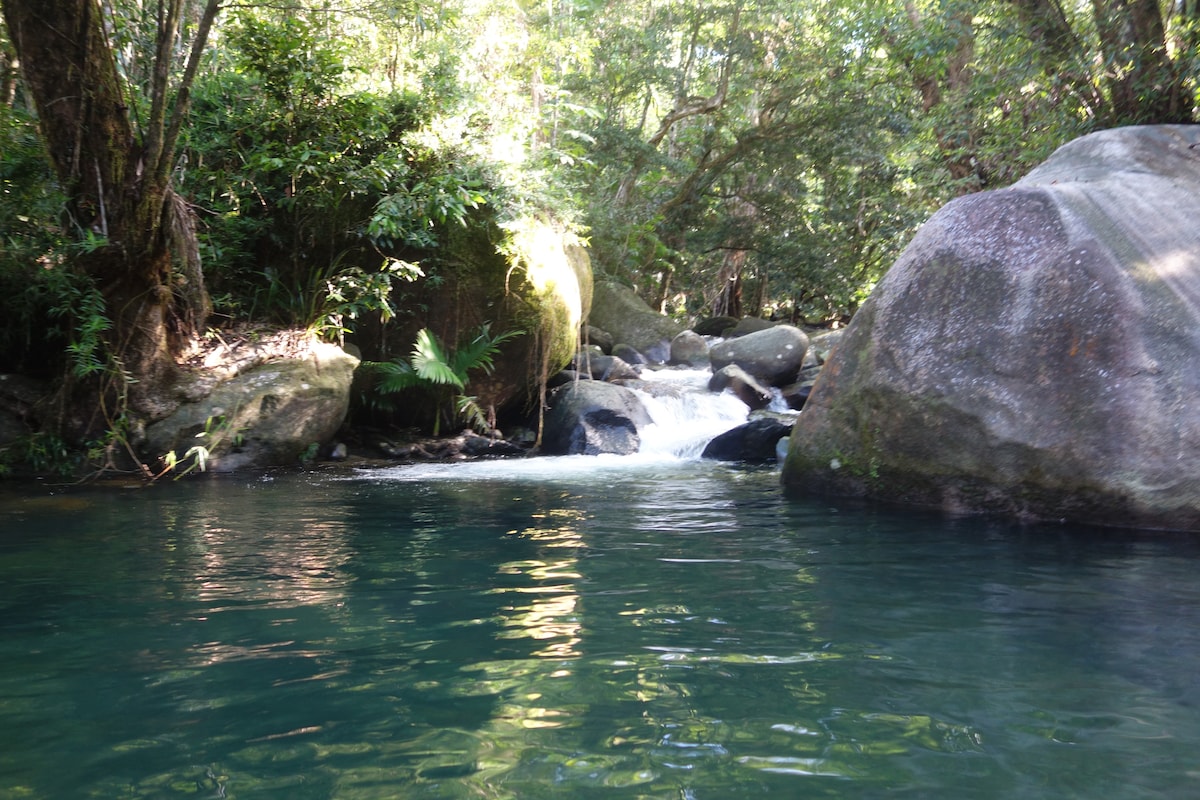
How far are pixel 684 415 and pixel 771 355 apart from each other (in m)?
3.22

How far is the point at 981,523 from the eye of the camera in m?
6.21

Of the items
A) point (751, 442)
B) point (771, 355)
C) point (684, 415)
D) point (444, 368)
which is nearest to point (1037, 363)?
point (751, 442)

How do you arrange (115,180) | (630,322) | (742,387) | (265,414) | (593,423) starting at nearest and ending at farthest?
(115,180) < (265,414) < (593,423) < (742,387) < (630,322)

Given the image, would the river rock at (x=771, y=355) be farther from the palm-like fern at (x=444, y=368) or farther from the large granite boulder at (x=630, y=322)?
the palm-like fern at (x=444, y=368)

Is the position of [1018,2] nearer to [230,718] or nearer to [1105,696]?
[1105,696]

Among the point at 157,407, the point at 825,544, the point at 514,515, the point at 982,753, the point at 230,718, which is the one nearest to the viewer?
the point at 982,753

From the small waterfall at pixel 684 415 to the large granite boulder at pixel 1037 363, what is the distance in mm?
3551

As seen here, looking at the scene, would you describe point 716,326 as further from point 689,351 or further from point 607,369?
point 607,369

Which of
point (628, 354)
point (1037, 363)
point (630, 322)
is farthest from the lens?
point (630, 322)

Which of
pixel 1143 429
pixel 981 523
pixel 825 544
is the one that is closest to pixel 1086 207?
pixel 1143 429

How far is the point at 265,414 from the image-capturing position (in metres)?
9.34

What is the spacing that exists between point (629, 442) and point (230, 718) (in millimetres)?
8727

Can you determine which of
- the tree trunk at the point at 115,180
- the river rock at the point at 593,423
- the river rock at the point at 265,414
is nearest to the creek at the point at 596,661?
the river rock at the point at 265,414

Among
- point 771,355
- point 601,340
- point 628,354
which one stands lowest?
point 771,355
